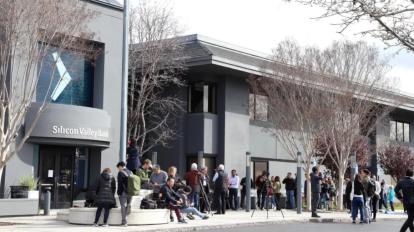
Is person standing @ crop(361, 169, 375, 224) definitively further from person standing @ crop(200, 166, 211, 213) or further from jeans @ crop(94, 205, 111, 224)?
jeans @ crop(94, 205, 111, 224)

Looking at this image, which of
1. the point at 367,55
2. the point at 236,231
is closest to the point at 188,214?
the point at 236,231

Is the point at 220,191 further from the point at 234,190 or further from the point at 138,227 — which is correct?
the point at 138,227

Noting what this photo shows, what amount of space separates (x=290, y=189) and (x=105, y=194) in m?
13.9

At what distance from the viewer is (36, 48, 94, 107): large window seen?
24312mm

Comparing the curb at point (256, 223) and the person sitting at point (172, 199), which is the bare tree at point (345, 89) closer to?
the curb at point (256, 223)

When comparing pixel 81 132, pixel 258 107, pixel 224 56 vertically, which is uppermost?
pixel 224 56

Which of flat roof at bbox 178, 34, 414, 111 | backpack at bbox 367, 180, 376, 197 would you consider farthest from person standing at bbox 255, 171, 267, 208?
backpack at bbox 367, 180, 376, 197

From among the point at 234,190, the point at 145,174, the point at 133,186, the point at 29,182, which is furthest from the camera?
the point at 234,190

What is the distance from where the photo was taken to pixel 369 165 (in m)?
44.5

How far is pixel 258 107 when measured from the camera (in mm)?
34438

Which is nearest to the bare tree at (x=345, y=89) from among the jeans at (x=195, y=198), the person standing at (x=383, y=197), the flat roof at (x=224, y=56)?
the flat roof at (x=224, y=56)

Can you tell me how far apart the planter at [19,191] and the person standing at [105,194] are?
5617mm

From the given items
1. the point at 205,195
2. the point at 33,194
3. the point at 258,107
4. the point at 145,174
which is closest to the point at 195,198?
the point at 205,195

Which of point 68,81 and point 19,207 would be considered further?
point 68,81
